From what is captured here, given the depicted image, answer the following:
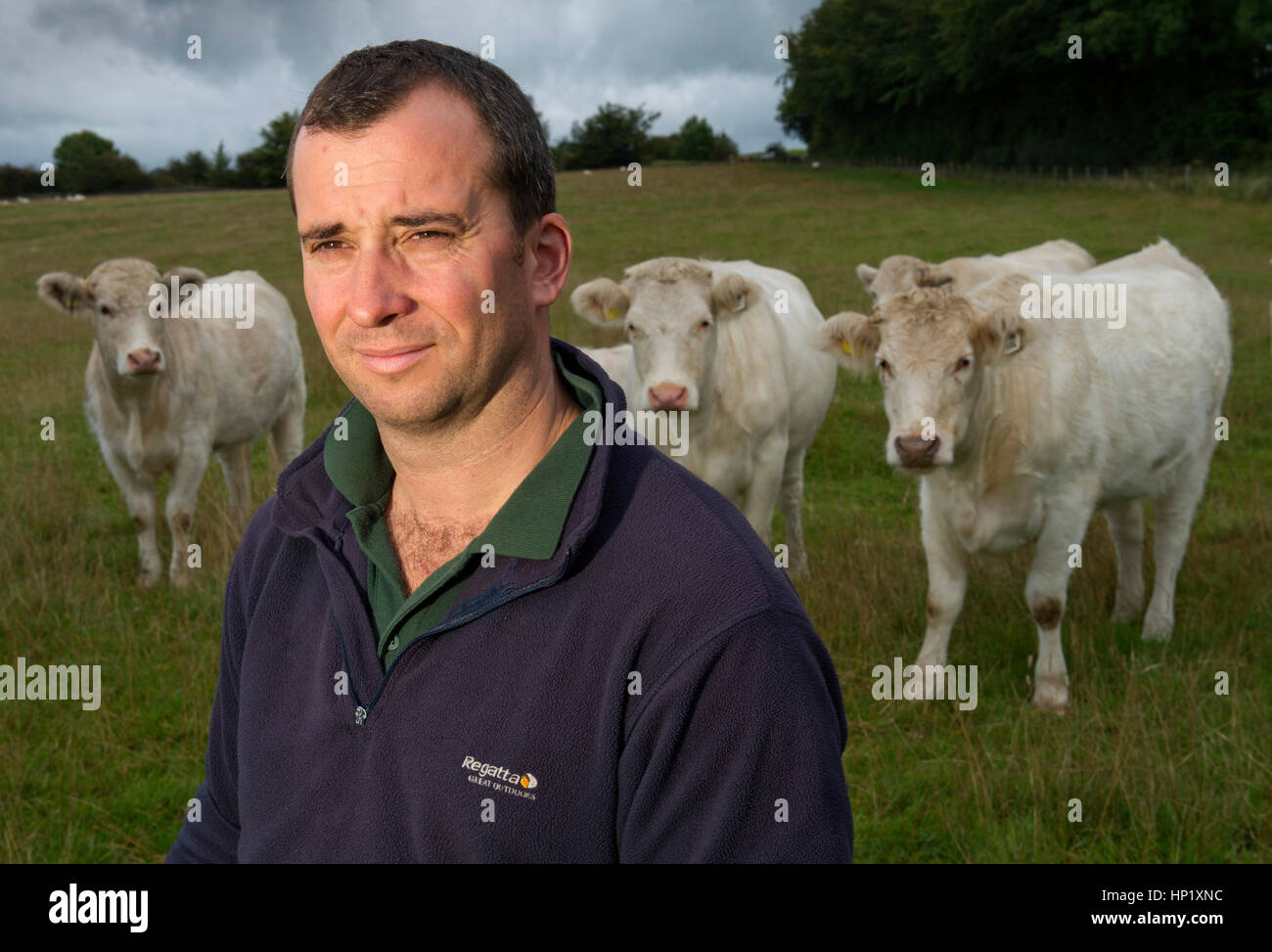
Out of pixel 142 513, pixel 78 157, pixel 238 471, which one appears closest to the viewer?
pixel 142 513

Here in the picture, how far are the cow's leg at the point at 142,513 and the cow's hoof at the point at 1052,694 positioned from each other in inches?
208

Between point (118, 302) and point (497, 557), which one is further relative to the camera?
point (118, 302)

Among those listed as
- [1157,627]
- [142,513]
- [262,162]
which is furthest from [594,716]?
[262,162]

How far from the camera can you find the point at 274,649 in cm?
207

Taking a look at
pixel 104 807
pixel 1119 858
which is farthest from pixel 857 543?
pixel 104 807

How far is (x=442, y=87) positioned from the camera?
6.20 ft

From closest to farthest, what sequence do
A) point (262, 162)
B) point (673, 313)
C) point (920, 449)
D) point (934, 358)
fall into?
point (920, 449) → point (934, 358) → point (673, 313) → point (262, 162)

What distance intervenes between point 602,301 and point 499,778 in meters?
5.41

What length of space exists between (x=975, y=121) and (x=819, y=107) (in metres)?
11.6

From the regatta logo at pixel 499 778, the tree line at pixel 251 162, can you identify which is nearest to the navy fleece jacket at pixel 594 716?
the regatta logo at pixel 499 778

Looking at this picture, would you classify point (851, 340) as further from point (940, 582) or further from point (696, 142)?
point (696, 142)

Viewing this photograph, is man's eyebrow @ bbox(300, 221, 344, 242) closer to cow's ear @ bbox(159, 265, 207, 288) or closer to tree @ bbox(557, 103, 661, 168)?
cow's ear @ bbox(159, 265, 207, 288)

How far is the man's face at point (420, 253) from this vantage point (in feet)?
6.14
